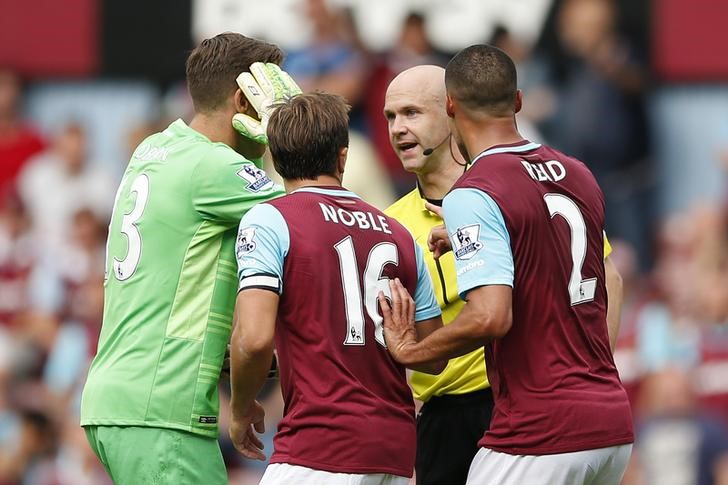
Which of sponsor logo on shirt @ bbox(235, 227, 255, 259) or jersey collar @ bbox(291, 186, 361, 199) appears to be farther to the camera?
jersey collar @ bbox(291, 186, 361, 199)

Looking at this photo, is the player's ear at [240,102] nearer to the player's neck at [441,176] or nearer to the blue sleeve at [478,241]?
the blue sleeve at [478,241]

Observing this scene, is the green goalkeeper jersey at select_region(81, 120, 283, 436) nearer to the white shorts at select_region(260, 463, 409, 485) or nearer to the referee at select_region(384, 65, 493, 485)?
the white shorts at select_region(260, 463, 409, 485)

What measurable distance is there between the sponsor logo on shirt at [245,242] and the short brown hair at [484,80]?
93 centimetres

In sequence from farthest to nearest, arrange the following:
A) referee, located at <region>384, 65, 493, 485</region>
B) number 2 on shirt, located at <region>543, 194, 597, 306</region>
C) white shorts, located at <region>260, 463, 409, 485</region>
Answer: referee, located at <region>384, 65, 493, 485</region> < number 2 on shirt, located at <region>543, 194, 597, 306</region> < white shorts, located at <region>260, 463, 409, 485</region>

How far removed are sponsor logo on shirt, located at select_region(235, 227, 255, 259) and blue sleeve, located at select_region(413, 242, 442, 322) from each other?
0.66 metres

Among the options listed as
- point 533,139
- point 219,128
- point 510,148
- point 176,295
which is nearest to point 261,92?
point 219,128

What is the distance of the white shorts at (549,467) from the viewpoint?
5.06 m

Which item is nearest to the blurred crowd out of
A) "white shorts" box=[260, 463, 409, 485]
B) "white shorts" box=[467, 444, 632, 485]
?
"white shorts" box=[467, 444, 632, 485]

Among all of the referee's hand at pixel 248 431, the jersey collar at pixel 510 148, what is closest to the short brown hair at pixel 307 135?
the jersey collar at pixel 510 148

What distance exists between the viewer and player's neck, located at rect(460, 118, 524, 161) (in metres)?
5.29

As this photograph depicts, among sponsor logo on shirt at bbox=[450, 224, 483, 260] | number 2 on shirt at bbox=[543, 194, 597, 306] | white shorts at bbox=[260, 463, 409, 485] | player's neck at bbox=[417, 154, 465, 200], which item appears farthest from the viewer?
player's neck at bbox=[417, 154, 465, 200]

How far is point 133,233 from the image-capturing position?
5379 mm

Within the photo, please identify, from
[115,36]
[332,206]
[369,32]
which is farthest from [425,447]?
[115,36]

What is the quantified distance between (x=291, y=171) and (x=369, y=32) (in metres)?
7.51
